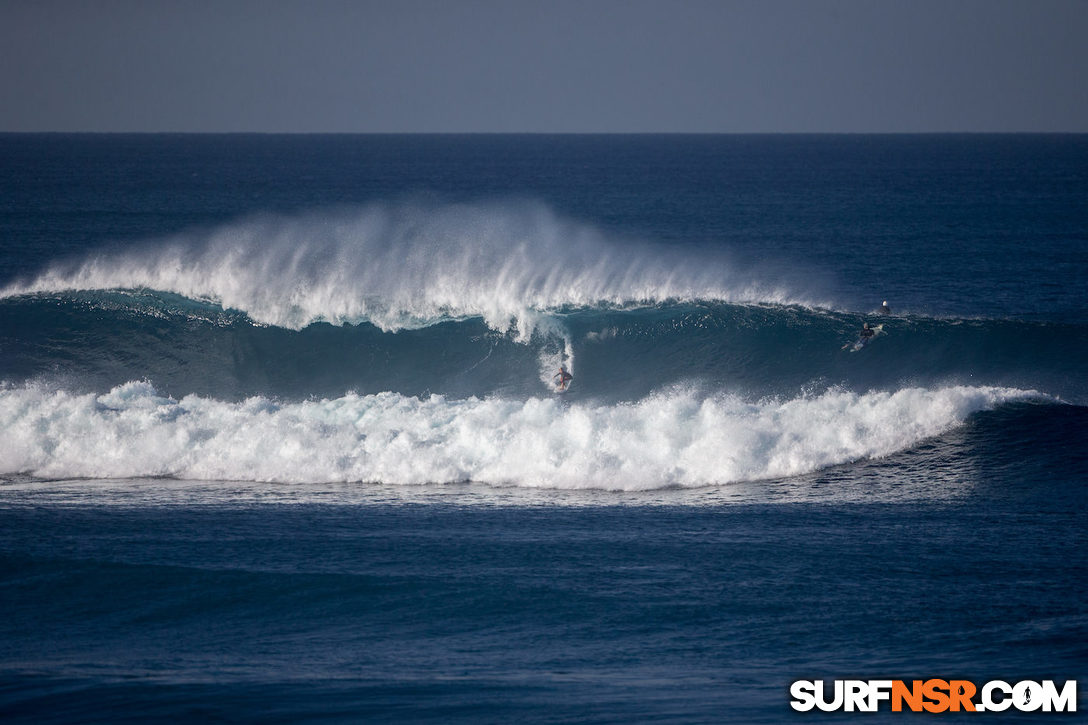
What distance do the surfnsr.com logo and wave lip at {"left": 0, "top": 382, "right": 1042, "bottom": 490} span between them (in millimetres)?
6889

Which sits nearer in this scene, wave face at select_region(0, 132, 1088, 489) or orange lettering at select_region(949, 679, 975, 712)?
orange lettering at select_region(949, 679, 975, 712)

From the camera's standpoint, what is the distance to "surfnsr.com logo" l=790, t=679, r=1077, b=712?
375 inches

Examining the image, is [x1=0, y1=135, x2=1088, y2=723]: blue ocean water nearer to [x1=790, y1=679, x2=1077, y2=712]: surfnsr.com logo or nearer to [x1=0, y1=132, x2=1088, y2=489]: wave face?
[x1=0, y1=132, x2=1088, y2=489]: wave face

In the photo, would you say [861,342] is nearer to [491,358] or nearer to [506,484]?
[491,358]

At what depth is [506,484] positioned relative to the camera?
16.9 metres

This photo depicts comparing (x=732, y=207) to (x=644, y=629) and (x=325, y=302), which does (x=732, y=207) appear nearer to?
(x=325, y=302)

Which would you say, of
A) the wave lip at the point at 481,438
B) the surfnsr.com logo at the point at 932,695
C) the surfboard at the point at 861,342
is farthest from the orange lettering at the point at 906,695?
the surfboard at the point at 861,342

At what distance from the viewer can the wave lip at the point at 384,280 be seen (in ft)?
80.3

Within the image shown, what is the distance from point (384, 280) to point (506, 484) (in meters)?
10.6

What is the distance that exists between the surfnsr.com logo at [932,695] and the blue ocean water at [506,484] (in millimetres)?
233

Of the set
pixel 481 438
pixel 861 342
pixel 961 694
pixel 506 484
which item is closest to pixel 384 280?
pixel 481 438

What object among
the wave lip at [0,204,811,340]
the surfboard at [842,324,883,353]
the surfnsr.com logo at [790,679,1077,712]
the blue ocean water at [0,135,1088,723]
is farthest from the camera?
the wave lip at [0,204,811,340]

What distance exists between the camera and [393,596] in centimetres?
1218

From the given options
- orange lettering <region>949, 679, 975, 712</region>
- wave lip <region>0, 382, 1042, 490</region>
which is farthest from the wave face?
orange lettering <region>949, 679, 975, 712</region>
